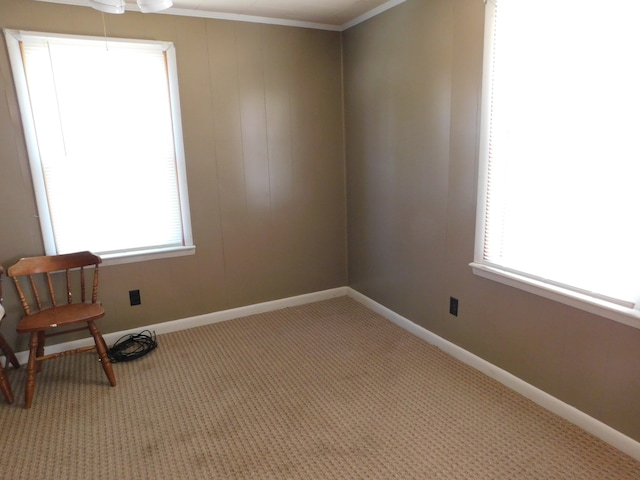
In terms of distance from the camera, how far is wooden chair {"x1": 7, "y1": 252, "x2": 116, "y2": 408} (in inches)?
90.6

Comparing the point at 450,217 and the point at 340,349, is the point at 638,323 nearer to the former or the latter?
the point at 450,217

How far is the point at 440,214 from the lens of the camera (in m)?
2.62

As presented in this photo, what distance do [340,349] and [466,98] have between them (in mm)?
1729

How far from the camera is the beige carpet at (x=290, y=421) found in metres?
1.80

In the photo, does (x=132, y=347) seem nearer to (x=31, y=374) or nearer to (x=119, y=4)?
(x=31, y=374)

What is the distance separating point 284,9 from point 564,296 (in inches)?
96.4

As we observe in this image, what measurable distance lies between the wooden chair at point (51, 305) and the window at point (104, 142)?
19 centimetres

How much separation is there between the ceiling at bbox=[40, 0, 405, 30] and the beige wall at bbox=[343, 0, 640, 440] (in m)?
0.12

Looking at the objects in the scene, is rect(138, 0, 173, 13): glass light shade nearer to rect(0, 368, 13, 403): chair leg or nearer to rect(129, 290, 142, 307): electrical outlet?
rect(129, 290, 142, 307): electrical outlet

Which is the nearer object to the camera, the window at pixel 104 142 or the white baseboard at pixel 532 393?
the white baseboard at pixel 532 393

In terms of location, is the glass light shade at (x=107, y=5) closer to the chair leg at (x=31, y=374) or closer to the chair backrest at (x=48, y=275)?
the chair backrest at (x=48, y=275)

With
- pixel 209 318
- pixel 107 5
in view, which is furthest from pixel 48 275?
pixel 107 5

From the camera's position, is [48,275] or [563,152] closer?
[563,152]

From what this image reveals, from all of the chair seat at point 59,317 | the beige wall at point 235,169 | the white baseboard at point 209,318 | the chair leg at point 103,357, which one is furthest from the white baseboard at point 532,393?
the chair seat at point 59,317
